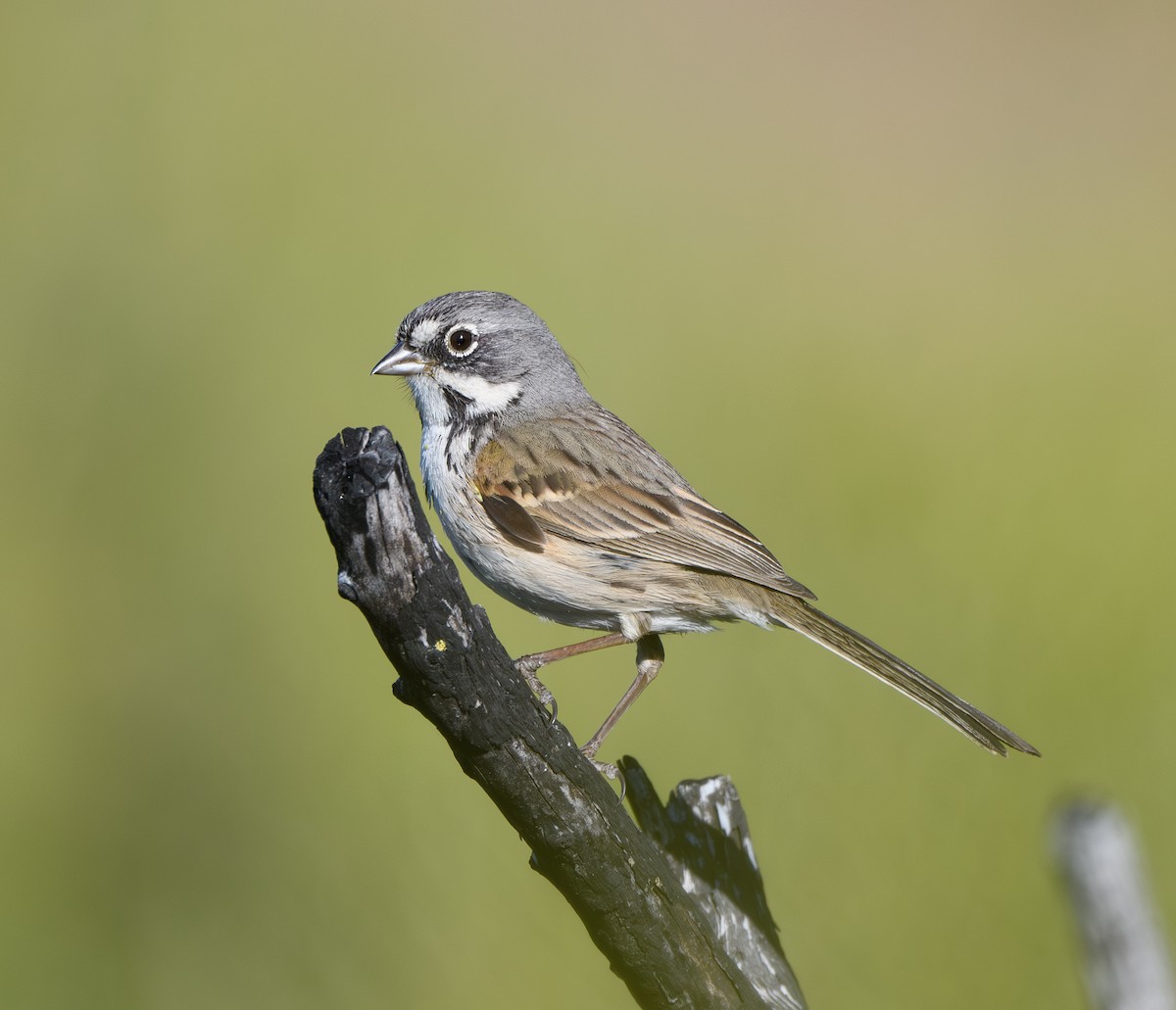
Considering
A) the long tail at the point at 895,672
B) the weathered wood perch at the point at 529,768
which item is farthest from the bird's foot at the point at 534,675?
the long tail at the point at 895,672

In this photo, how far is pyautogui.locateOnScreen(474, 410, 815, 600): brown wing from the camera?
11.7 ft

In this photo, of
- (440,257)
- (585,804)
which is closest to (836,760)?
(585,804)

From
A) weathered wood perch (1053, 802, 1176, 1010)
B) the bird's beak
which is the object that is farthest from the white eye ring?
weathered wood perch (1053, 802, 1176, 1010)

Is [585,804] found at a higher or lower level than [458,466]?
lower

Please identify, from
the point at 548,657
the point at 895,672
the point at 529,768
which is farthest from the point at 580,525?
the point at 529,768

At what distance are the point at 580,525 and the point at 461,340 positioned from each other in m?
0.83

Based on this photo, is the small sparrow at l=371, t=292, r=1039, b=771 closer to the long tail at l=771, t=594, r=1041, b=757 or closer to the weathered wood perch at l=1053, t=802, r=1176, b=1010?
the long tail at l=771, t=594, r=1041, b=757

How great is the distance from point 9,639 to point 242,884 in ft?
5.07

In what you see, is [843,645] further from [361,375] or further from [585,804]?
[361,375]

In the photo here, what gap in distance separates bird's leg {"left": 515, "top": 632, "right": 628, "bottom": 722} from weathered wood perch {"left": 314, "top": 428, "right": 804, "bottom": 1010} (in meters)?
0.39

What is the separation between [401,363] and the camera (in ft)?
13.1

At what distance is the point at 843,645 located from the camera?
3.34 meters

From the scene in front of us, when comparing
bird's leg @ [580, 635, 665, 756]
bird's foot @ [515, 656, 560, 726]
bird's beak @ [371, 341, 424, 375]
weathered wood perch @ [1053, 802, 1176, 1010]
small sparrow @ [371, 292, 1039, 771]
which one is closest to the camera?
weathered wood perch @ [1053, 802, 1176, 1010]

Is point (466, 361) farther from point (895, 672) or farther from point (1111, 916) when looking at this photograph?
point (1111, 916)
